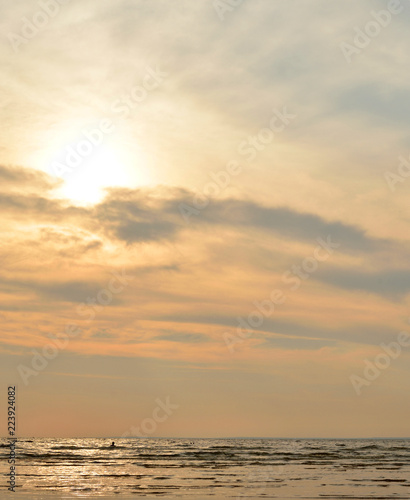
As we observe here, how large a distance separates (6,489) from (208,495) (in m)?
14.9

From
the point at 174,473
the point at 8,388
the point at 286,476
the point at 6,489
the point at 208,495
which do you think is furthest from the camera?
the point at 174,473

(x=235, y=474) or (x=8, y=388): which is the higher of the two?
(x=8, y=388)

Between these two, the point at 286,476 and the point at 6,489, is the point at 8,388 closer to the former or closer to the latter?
the point at 6,489

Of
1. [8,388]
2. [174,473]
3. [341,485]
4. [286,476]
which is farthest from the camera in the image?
[174,473]

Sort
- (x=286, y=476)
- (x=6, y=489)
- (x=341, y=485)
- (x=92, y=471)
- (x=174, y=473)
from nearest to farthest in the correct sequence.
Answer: (x=6, y=489), (x=341, y=485), (x=286, y=476), (x=174, y=473), (x=92, y=471)

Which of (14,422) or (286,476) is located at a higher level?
(14,422)

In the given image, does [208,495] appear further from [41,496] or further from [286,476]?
[286,476]

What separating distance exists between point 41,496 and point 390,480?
97.0ft

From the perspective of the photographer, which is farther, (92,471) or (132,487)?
(92,471)

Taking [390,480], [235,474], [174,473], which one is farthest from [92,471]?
[390,480]

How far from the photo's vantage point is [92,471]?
6650cm

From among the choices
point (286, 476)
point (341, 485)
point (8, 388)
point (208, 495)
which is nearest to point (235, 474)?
point (286, 476)

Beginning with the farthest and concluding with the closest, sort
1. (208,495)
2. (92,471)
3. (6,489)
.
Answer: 1. (92,471)
2. (6,489)
3. (208,495)

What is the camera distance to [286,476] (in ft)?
188
